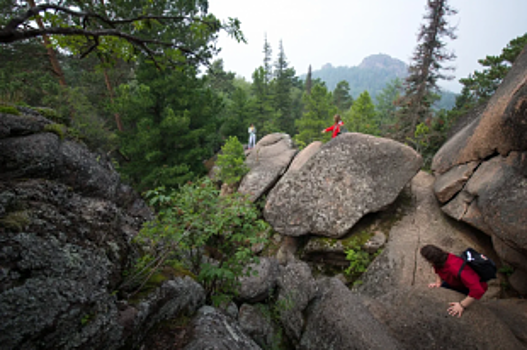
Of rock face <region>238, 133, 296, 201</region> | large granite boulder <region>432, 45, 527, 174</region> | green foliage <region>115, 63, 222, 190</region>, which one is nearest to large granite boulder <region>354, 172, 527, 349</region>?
large granite boulder <region>432, 45, 527, 174</region>

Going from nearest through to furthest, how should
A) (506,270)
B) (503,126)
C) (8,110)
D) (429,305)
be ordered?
(8,110) → (429,305) → (503,126) → (506,270)

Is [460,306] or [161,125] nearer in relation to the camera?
[460,306]

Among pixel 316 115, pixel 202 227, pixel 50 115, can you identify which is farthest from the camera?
pixel 316 115

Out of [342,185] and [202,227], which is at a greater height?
[202,227]

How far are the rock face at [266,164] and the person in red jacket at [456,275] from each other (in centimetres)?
781

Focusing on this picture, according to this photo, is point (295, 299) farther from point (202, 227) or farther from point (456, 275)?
point (202, 227)

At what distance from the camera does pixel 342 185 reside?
344 inches

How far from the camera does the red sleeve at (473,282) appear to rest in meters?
3.39

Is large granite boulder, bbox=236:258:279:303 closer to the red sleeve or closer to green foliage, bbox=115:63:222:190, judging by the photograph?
the red sleeve

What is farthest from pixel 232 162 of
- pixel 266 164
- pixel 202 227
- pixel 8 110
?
pixel 202 227

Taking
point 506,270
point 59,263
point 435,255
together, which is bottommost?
point 506,270

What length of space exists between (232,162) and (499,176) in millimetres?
10243

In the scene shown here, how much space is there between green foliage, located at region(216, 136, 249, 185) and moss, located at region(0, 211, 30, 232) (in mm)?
10131

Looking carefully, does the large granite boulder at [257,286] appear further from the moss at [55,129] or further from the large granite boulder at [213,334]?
the moss at [55,129]
